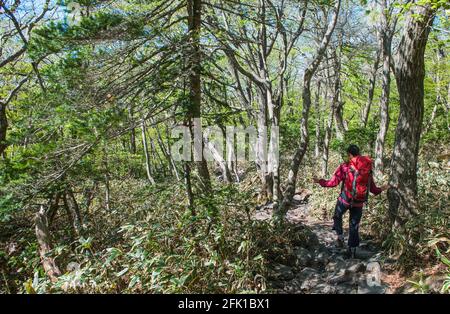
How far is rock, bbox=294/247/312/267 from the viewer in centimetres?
614

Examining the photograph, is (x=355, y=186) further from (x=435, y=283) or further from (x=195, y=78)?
(x=195, y=78)

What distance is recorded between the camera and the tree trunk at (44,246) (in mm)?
4875

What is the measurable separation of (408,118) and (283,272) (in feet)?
11.2

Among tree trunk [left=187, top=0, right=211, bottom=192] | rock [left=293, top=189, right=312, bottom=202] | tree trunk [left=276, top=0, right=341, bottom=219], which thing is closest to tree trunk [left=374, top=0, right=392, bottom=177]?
rock [left=293, top=189, right=312, bottom=202]

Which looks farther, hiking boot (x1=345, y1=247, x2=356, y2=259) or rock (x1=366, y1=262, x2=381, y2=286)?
hiking boot (x1=345, y1=247, x2=356, y2=259)

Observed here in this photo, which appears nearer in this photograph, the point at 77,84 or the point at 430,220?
the point at 77,84

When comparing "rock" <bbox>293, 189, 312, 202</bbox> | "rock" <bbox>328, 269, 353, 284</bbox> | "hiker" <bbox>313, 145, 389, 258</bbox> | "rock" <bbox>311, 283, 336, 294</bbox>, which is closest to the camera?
"rock" <bbox>311, 283, 336, 294</bbox>

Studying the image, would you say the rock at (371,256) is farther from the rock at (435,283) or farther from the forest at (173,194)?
the rock at (435,283)

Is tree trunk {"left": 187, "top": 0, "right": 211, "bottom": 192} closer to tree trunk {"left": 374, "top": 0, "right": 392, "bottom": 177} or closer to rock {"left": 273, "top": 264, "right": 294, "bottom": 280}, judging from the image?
rock {"left": 273, "top": 264, "right": 294, "bottom": 280}

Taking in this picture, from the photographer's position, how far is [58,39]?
15.0ft
